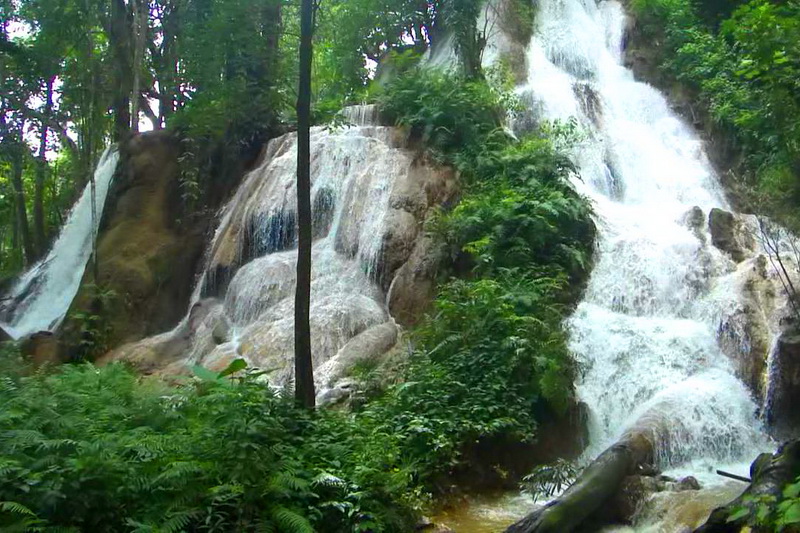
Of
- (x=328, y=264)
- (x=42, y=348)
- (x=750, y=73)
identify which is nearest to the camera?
(x=750, y=73)

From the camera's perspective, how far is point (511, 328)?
429 inches

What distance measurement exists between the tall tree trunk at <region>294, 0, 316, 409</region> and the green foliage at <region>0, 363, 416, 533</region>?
57 cm

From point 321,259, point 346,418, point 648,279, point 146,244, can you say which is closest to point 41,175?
point 146,244

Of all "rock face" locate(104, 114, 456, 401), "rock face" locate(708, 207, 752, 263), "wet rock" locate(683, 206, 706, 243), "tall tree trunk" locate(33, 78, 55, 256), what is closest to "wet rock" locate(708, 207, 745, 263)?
"rock face" locate(708, 207, 752, 263)

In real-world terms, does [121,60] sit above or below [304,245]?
above

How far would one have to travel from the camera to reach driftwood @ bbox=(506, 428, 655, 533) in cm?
690

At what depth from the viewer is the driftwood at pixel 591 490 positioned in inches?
272

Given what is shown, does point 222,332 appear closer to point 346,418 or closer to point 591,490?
point 346,418

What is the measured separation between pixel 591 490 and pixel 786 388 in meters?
4.04

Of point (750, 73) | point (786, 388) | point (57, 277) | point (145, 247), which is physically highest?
point (750, 73)

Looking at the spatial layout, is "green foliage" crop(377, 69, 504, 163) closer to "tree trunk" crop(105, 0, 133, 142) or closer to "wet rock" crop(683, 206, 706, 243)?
"wet rock" crop(683, 206, 706, 243)

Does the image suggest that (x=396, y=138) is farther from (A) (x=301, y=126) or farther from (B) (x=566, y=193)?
(A) (x=301, y=126)

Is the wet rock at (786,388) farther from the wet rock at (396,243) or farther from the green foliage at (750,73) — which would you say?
the wet rock at (396,243)

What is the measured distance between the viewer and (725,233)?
13625mm
